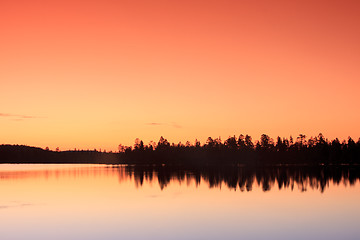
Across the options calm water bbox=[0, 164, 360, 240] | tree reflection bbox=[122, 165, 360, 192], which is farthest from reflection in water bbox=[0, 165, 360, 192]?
calm water bbox=[0, 164, 360, 240]

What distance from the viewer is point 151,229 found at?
33.2 meters

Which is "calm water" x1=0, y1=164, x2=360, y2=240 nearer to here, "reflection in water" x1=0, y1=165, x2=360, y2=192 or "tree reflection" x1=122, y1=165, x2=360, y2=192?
"tree reflection" x1=122, y1=165, x2=360, y2=192

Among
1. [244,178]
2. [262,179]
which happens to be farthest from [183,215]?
[244,178]

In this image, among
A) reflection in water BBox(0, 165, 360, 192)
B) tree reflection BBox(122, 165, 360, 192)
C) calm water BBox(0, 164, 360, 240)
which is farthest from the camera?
reflection in water BBox(0, 165, 360, 192)

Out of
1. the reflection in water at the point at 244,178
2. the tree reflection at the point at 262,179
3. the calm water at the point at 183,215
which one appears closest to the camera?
the calm water at the point at 183,215

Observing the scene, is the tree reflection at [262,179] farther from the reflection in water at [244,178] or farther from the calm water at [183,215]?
the calm water at [183,215]

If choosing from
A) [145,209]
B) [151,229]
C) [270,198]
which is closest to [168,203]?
[145,209]

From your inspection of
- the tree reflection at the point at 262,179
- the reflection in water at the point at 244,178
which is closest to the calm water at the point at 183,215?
the tree reflection at the point at 262,179

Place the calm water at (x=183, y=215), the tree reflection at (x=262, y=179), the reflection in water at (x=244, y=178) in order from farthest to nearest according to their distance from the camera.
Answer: the reflection in water at (x=244, y=178) < the tree reflection at (x=262, y=179) < the calm water at (x=183, y=215)

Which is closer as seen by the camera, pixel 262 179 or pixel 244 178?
pixel 262 179

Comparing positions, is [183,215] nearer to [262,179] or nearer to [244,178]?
[262,179]

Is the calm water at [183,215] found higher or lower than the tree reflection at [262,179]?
lower

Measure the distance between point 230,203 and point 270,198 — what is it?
644cm

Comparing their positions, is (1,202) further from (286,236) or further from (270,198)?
(286,236)
